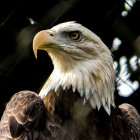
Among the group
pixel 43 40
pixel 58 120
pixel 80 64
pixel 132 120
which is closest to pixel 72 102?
pixel 58 120

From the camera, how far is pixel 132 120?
319 centimetres

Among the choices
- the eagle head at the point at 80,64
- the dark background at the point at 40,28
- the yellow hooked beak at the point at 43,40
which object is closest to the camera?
the yellow hooked beak at the point at 43,40

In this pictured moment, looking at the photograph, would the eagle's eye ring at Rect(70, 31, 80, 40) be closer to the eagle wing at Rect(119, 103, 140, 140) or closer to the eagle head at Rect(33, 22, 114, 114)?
the eagle head at Rect(33, 22, 114, 114)

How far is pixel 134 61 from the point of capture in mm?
3164

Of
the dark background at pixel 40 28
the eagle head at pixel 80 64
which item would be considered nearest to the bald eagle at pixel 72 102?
the eagle head at pixel 80 64

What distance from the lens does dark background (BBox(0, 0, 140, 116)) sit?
3.09 m

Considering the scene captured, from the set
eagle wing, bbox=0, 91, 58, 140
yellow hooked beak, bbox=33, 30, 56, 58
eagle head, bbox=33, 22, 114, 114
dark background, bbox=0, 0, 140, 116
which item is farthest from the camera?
dark background, bbox=0, 0, 140, 116

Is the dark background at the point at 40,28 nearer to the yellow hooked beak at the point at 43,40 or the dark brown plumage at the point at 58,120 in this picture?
the yellow hooked beak at the point at 43,40

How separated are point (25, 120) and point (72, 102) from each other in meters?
0.44

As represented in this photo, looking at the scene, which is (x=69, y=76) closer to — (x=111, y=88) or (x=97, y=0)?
(x=111, y=88)

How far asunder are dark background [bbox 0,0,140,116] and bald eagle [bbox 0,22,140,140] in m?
0.27

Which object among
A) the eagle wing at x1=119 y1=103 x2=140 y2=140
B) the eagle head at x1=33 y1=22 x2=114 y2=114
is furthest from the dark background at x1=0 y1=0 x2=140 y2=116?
the eagle wing at x1=119 y1=103 x2=140 y2=140

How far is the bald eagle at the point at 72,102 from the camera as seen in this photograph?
8.82ft

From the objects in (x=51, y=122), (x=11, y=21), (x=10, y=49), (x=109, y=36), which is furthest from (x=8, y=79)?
(x=109, y=36)
